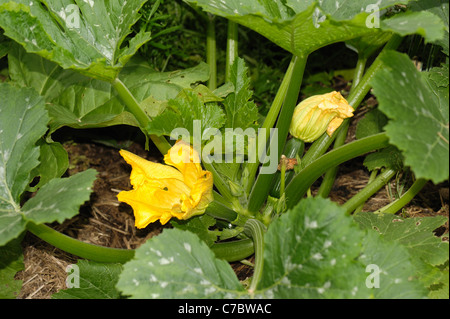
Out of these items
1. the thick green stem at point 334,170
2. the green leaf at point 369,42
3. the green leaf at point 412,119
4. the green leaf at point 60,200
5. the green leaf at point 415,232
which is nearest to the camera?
the green leaf at point 412,119

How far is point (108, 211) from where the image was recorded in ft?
7.31

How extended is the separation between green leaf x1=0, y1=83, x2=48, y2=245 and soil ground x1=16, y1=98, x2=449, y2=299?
42 cm

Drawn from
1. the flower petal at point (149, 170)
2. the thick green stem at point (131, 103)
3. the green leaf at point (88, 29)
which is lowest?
the flower petal at point (149, 170)

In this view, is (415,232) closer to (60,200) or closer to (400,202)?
(400,202)

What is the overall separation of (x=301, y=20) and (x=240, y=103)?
38 cm

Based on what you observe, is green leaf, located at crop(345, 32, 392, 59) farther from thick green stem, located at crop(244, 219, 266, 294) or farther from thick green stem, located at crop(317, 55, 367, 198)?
thick green stem, located at crop(244, 219, 266, 294)

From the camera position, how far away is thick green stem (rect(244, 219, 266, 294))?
1468 mm

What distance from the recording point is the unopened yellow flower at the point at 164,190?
1.68 meters

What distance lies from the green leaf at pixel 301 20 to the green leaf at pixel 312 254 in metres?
0.51

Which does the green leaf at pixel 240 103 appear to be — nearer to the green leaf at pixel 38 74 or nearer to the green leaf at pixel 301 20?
the green leaf at pixel 301 20

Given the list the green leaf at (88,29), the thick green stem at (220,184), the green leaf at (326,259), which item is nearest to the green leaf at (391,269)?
the green leaf at (326,259)

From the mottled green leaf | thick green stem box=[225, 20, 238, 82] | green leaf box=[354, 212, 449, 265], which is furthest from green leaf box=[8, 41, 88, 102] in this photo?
green leaf box=[354, 212, 449, 265]
